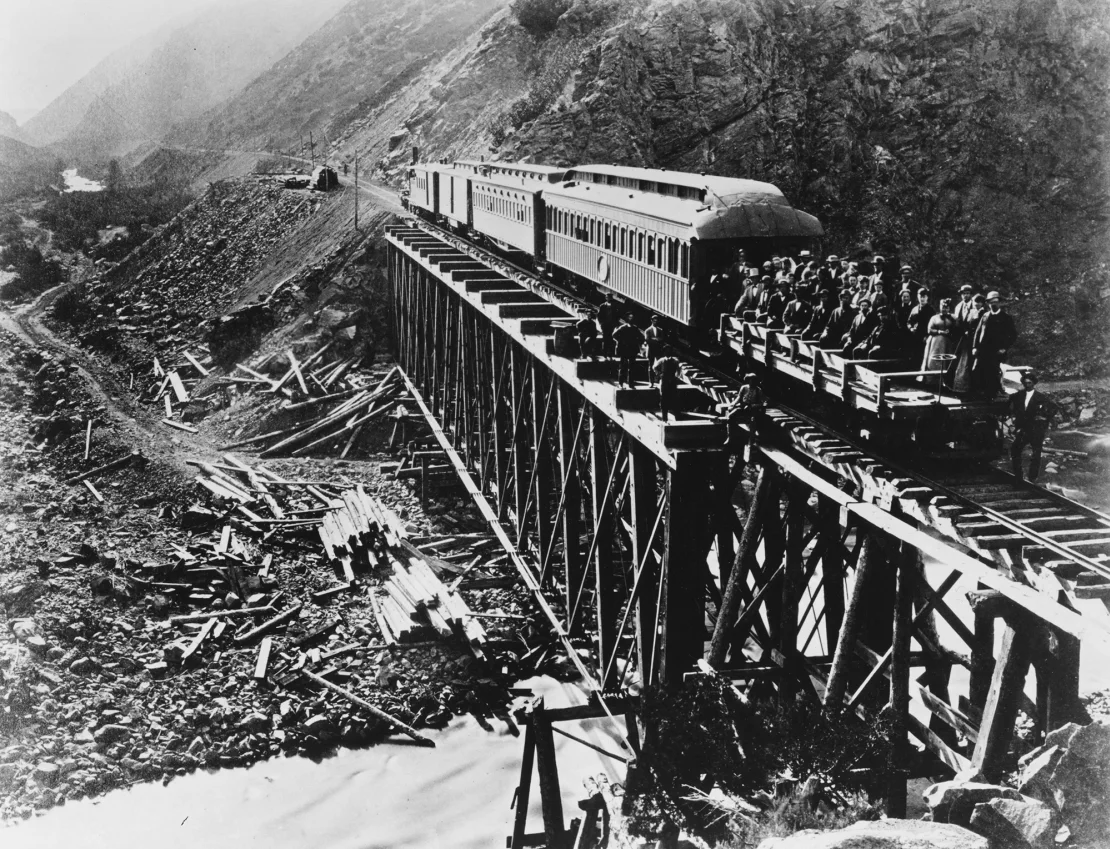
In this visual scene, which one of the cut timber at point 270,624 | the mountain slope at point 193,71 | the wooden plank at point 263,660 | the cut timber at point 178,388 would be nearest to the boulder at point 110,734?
the wooden plank at point 263,660

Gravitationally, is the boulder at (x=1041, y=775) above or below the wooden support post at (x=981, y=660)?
above

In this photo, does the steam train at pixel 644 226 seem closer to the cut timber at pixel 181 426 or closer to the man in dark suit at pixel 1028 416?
the man in dark suit at pixel 1028 416

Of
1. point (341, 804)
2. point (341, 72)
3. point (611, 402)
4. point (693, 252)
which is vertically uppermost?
point (341, 72)

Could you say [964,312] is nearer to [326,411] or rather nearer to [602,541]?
[602,541]

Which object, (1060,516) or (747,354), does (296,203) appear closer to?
(747,354)

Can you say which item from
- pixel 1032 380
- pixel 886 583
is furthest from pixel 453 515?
pixel 1032 380

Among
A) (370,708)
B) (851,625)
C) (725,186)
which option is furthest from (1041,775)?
(725,186)
